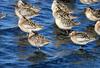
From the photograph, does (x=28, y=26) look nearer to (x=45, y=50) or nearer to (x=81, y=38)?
(x=45, y=50)

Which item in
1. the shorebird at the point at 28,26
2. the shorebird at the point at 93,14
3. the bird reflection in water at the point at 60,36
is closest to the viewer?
the shorebird at the point at 28,26

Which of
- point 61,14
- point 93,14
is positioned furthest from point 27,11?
point 93,14

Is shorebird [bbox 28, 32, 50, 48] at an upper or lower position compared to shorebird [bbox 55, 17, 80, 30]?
lower

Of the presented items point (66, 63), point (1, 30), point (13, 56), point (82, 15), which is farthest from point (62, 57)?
point (82, 15)

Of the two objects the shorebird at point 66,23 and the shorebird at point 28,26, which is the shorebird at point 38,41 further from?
the shorebird at point 66,23

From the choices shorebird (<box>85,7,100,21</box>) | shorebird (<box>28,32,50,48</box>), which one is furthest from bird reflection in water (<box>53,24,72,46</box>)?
shorebird (<box>85,7,100,21</box>)

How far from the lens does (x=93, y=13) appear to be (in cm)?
2388

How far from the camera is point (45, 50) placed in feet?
66.6

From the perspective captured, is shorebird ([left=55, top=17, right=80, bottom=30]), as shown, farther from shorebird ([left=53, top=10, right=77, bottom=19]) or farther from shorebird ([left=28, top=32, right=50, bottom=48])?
shorebird ([left=28, top=32, right=50, bottom=48])

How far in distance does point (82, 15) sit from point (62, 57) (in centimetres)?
631

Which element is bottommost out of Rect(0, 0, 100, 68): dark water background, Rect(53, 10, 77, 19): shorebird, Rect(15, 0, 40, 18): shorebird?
Rect(0, 0, 100, 68): dark water background

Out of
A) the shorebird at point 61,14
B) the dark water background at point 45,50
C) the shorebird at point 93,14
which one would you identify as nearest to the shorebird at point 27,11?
the dark water background at point 45,50

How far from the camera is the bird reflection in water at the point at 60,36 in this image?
21547mm

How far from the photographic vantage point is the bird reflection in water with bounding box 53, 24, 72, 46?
70.7 ft
